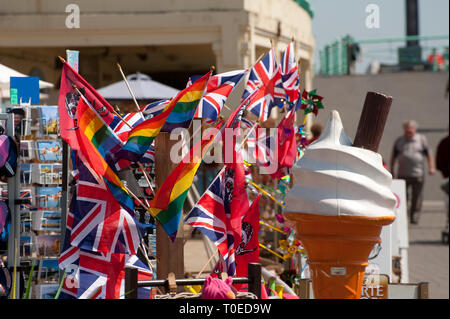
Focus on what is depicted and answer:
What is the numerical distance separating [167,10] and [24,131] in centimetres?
950

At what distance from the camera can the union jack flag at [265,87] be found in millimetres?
5993

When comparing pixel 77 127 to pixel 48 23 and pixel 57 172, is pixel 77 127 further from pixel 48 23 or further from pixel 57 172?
pixel 48 23

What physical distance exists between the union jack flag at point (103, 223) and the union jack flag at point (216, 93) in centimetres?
91

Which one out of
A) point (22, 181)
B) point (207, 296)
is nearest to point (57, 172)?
point (22, 181)

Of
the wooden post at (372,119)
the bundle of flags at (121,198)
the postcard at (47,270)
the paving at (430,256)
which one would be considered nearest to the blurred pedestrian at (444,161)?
the paving at (430,256)

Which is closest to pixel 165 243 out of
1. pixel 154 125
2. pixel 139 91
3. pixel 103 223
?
pixel 103 223

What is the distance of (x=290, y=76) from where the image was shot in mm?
6227

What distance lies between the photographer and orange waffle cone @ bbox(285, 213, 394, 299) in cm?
332

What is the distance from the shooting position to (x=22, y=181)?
5.95 m

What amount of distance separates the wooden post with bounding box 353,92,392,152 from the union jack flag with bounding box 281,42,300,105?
265 cm

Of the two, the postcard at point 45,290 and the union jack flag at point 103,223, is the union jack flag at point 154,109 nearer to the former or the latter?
the union jack flag at point 103,223

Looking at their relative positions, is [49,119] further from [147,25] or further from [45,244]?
[147,25]

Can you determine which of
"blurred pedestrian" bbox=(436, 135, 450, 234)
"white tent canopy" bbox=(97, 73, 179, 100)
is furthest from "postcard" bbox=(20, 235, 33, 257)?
"blurred pedestrian" bbox=(436, 135, 450, 234)

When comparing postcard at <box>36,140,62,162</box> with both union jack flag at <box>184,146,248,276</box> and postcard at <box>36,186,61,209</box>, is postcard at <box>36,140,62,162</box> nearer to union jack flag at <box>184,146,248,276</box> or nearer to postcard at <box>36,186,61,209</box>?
postcard at <box>36,186,61,209</box>
